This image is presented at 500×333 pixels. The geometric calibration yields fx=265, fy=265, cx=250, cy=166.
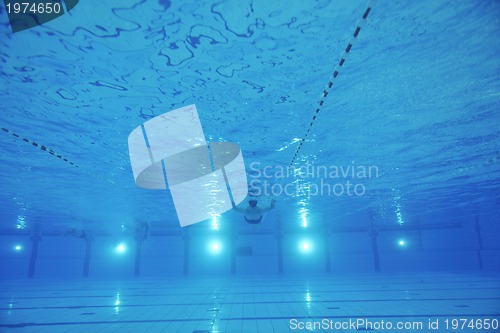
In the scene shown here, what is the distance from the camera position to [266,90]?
4.61m

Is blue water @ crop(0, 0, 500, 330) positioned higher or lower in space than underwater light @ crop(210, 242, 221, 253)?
higher

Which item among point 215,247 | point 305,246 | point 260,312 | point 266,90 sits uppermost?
point 266,90

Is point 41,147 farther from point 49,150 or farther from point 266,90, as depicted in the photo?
point 266,90

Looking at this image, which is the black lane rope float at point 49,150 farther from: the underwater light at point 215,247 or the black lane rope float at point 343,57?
the underwater light at point 215,247

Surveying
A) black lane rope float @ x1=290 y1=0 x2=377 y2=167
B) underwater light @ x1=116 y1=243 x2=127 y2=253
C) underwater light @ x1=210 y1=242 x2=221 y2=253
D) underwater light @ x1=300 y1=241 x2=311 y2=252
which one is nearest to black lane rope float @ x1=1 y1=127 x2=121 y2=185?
black lane rope float @ x1=290 y1=0 x2=377 y2=167

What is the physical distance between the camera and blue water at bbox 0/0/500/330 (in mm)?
3270

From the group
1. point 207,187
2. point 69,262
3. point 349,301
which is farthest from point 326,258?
point 69,262

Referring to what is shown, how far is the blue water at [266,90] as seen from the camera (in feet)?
10.7

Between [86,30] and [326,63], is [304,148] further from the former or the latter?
[86,30]

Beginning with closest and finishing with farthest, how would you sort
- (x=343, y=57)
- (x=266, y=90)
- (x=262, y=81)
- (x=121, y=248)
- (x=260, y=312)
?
(x=343, y=57) < (x=262, y=81) < (x=266, y=90) < (x=260, y=312) < (x=121, y=248)

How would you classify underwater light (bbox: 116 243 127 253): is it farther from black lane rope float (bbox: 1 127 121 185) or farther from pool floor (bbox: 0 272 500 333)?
black lane rope float (bbox: 1 127 121 185)

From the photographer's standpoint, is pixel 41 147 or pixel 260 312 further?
pixel 260 312

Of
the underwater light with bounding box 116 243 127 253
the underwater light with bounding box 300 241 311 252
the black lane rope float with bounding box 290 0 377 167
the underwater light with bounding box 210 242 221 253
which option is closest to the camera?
the black lane rope float with bounding box 290 0 377 167

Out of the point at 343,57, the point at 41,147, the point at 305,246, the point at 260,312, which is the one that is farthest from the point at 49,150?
the point at 305,246
